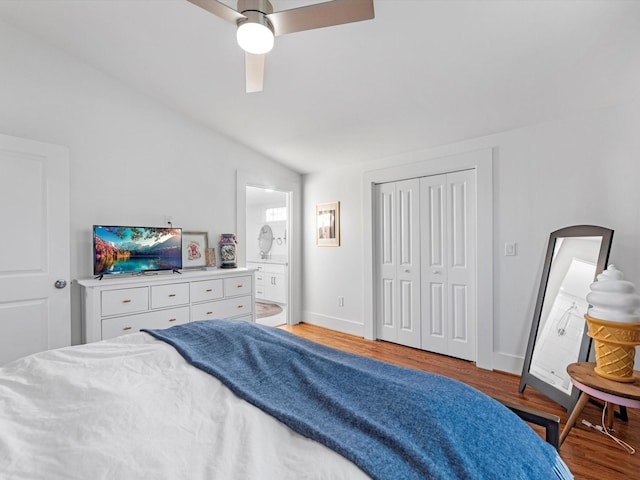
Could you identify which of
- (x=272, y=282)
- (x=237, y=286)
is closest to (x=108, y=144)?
(x=237, y=286)

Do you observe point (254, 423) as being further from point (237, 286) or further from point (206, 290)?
point (237, 286)

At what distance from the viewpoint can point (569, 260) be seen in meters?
2.47

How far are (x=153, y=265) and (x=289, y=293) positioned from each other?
203cm

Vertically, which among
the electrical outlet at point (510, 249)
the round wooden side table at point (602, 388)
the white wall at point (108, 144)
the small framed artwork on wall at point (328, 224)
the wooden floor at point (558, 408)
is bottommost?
the wooden floor at point (558, 408)

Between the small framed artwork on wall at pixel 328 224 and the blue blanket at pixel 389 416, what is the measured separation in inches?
119

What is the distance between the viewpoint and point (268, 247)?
6.62 m

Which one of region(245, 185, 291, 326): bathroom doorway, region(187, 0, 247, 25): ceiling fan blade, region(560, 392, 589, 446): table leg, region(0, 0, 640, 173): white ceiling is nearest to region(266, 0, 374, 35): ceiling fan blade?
region(187, 0, 247, 25): ceiling fan blade

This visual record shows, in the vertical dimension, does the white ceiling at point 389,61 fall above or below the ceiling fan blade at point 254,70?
above

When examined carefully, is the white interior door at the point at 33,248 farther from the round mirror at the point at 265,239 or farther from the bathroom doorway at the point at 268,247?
the round mirror at the point at 265,239

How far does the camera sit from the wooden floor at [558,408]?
1710 mm

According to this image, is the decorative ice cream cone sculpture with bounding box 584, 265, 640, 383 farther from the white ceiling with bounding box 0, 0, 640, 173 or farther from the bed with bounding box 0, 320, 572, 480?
the white ceiling with bounding box 0, 0, 640, 173

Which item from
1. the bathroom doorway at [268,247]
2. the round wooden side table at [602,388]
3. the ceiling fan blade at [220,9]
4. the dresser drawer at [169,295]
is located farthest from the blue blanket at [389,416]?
the bathroom doorway at [268,247]

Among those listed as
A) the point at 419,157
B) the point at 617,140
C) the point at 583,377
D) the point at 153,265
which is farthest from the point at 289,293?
the point at 617,140

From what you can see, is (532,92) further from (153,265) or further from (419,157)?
(153,265)
